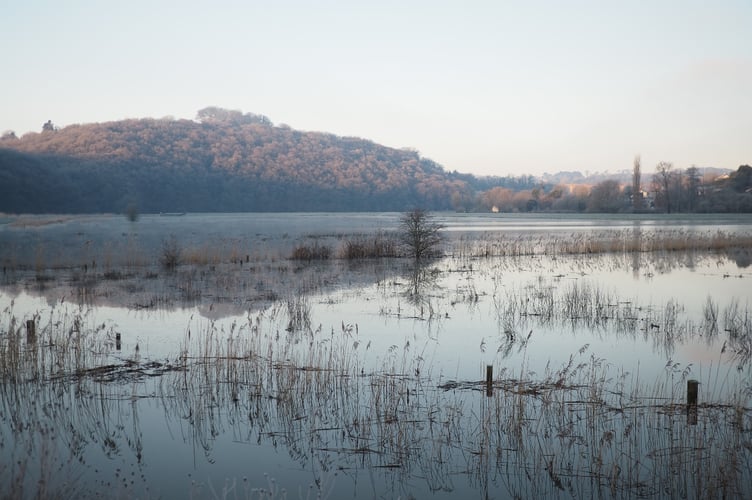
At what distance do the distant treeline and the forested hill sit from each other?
0.73 ft

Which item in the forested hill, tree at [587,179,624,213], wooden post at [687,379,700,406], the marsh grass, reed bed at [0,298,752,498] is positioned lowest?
reed bed at [0,298,752,498]

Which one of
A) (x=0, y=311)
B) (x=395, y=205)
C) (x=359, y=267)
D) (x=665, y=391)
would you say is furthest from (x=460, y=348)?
(x=395, y=205)

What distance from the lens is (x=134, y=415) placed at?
6.19 meters

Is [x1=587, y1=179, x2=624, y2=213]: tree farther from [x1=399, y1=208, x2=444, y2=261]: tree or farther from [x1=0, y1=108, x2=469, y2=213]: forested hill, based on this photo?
[x1=399, y1=208, x2=444, y2=261]: tree

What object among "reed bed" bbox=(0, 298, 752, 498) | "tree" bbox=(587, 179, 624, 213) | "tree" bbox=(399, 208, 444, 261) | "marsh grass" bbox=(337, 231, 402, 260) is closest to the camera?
"reed bed" bbox=(0, 298, 752, 498)

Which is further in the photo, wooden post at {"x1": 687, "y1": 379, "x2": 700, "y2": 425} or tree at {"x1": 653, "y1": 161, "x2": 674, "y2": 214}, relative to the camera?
tree at {"x1": 653, "y1": 161, "x2": 674, "y2": 214}

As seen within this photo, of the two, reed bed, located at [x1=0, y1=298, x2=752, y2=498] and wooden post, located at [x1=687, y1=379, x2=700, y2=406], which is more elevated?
wooden post, located at [x1=687, y1=379, x2=700, y2=406]

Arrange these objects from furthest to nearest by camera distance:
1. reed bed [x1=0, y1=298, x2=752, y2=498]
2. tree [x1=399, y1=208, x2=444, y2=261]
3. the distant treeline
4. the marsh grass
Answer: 1. the distant treeline
2. the marsh grass
3. tree [x1=399, y1=208, x2=444, y2=261]
4. reed bed [x1=0, y1=298, x2=752, y2=498]

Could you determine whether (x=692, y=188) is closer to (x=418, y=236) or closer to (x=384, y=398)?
(x=418, y=236)

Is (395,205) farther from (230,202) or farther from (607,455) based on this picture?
(607,455)

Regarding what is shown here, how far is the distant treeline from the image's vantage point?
8894 cm

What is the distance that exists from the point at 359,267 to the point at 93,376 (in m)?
13.6

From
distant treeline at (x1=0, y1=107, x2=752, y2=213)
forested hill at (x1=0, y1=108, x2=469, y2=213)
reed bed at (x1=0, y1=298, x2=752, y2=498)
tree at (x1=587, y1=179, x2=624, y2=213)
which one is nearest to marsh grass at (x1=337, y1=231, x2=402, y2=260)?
reed bed at (x1=0, y1=298, x2=752, y2=498)

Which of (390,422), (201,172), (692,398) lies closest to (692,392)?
(692,398)
